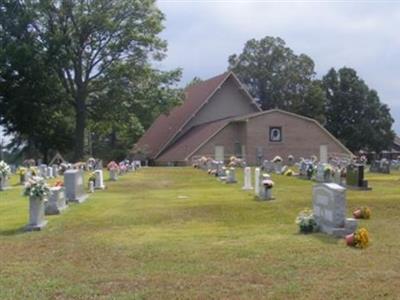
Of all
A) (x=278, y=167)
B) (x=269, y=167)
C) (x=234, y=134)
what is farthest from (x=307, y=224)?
(x=234, y=134)

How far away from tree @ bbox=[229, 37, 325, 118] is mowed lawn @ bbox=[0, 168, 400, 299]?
7150 centimetres

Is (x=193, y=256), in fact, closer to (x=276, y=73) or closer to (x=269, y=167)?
(x=269, y=167)

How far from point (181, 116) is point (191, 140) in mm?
9486

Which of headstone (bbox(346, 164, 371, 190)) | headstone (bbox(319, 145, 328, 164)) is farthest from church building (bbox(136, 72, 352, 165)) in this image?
headstone (bbox(346, 164, 371, 190))

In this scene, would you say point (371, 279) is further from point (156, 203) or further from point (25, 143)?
point (25, 143)

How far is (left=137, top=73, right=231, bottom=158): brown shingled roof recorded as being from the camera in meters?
68.0

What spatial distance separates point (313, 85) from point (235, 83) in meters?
22.9

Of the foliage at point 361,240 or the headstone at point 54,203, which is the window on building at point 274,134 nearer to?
the headstone at point 54,203

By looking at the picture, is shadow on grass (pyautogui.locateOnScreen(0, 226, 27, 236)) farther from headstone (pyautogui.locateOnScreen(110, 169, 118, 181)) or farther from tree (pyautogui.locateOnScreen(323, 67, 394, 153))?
tree (pyautogui.locateOnScreen(323, 67, 394, 153))

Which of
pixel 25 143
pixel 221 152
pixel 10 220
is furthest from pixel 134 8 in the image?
pixel 10 220

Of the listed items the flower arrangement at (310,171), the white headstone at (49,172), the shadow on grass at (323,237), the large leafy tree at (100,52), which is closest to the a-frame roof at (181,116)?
the large leafy tree at (100,52)

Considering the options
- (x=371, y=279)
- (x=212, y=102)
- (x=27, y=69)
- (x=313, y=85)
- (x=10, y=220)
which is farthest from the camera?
(x=313, y=85)

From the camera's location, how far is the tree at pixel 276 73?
294 feet

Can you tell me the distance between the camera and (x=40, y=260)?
10914 mm
